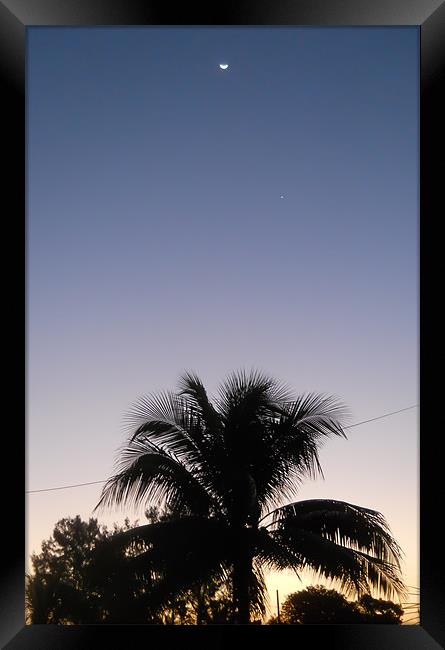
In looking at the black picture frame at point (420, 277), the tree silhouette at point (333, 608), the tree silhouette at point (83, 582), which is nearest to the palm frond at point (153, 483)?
the tree silhouette at point (83, 582)

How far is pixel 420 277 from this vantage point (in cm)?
131

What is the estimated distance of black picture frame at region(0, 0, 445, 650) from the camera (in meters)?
1.23

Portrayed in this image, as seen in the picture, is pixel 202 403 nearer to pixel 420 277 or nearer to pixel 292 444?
pixel 292 444

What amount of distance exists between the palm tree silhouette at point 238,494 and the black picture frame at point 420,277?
3808 mm

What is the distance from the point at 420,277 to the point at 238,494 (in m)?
4.28

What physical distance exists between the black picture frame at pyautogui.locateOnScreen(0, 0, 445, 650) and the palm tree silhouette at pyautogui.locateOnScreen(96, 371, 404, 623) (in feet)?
12.5

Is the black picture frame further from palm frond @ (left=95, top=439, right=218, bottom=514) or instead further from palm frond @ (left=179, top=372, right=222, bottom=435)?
palm frond @ (left=179, top=372, right=222, bottom=435)

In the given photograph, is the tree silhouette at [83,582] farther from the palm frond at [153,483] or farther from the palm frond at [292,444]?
the palm frond at [292,444]

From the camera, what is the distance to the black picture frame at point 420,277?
1228 millimetres

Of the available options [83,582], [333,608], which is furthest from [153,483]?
[333,608]

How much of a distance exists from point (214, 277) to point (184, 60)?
6.07 ft

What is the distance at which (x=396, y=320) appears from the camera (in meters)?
5.63

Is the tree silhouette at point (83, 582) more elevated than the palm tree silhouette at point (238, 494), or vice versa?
the palm tree silhouette at point (238, 494)

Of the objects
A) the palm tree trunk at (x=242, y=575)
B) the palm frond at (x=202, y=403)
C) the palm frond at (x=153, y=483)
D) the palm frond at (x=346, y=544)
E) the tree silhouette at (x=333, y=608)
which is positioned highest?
the palm frond at (x=202, y=403)
